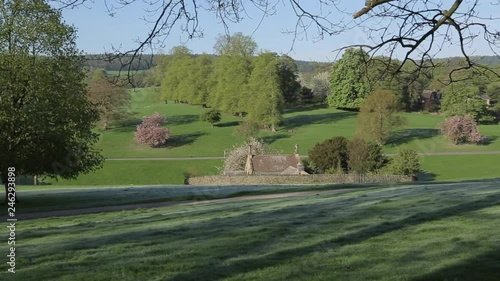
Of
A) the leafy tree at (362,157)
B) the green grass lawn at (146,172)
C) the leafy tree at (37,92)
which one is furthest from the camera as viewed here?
the green grass lawn at (146,172)

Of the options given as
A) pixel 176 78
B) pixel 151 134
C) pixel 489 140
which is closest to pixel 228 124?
pixel 176 78

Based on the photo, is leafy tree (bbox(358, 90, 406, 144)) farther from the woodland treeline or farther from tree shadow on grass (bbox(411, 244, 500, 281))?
tree shadow on grass (bbox(411, 244, 500, 281))

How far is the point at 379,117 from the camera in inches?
2675

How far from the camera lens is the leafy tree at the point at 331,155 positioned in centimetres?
4984

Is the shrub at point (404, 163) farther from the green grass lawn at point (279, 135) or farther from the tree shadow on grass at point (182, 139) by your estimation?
the tree shadow on grass at point (182, 139)

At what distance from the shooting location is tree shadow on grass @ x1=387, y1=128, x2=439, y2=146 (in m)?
75.4

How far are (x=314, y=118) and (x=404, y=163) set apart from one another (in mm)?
45641

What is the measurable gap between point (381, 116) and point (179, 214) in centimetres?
5517

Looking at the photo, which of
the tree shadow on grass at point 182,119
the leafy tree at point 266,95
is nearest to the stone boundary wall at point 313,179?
the leafy tree at point 266,95

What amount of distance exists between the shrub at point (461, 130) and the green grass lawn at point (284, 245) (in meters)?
A: 60.9

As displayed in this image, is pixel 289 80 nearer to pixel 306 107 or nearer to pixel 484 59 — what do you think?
pixel 306 107

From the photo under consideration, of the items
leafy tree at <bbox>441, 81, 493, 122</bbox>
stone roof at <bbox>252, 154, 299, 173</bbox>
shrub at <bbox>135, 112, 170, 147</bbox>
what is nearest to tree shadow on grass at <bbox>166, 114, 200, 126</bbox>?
shrub at <bbox>135, 112, 170, 147</bbox>

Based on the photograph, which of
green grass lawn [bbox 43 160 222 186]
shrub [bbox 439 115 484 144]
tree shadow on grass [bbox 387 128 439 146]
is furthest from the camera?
tree shadow on grass [bbox 387 128 439 146]

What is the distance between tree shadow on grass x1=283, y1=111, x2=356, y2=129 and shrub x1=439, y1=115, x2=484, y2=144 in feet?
70.6
